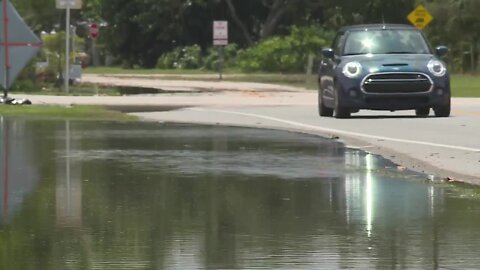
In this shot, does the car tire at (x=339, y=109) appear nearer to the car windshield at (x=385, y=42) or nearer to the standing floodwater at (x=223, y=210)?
the car windshield at (x=385, y=42)

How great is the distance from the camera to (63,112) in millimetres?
28375

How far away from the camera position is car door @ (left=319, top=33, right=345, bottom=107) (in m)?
26.6

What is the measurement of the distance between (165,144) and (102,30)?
204 ft

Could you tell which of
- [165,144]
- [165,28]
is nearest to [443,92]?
[165,144]

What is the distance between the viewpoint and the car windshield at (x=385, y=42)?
87.1ft

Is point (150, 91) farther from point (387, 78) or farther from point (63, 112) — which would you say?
point (387, 78)

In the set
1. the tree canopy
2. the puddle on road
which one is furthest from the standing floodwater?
the tree canopy

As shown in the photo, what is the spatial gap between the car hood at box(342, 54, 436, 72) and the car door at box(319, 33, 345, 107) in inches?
21.8

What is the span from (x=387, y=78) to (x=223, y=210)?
542 inches

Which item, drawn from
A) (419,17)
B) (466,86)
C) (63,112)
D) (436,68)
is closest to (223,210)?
(436,68)

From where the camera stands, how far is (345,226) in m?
11.1

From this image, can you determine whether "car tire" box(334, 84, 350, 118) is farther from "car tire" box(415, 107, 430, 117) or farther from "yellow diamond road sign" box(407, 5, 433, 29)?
"yellow diamond road sign" box(407, 5, 433, 29)

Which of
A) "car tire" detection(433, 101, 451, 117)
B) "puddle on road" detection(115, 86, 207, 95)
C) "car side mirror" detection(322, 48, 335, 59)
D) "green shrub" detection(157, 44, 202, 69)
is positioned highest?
"car side mirror" detection(322, 48, 335, 59)

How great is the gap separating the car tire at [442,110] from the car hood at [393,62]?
86cm
